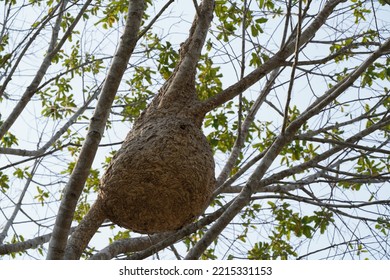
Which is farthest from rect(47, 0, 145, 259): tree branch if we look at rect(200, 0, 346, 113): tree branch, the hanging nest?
rect(200, 0, 346, 113): tree branch

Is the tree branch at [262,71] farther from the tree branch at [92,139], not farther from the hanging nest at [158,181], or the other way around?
the tree branch at [92,139]

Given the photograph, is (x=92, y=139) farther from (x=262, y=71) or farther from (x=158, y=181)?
(x=262, y=71)

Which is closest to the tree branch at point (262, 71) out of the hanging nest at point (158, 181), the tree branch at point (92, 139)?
the hanging nest at point (158, 181)

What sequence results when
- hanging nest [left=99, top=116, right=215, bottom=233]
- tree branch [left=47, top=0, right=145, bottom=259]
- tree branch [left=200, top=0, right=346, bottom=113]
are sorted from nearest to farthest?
tree branch [left=47, top=0, right=145, bottom=259]
hanging nest [left=99, top=116, right=215, bottom=233]
tree branch [left=200, top=0, right=346, bottom=113]

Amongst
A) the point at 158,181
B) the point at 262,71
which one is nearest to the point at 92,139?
the point at 158,181

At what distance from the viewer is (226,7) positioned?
5496 millimetres

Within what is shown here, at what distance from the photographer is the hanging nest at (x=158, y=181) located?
309cm

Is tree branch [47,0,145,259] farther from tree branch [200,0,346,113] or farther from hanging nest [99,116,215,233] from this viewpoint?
tree branch [200,0,346,113]

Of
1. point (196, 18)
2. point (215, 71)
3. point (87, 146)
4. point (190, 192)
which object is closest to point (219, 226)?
point (190, 192)

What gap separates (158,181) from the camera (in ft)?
10.1

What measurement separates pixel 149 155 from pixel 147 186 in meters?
0.18

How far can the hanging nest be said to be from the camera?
121 inches

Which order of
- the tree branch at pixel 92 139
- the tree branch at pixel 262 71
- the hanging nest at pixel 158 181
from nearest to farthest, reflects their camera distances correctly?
the tree branch at pixel 92 139, the hanging nest at pixel 158 181, the tree branch at pixel 262 71

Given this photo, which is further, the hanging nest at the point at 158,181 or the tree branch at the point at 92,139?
the hanging nest at the point at 158,181
